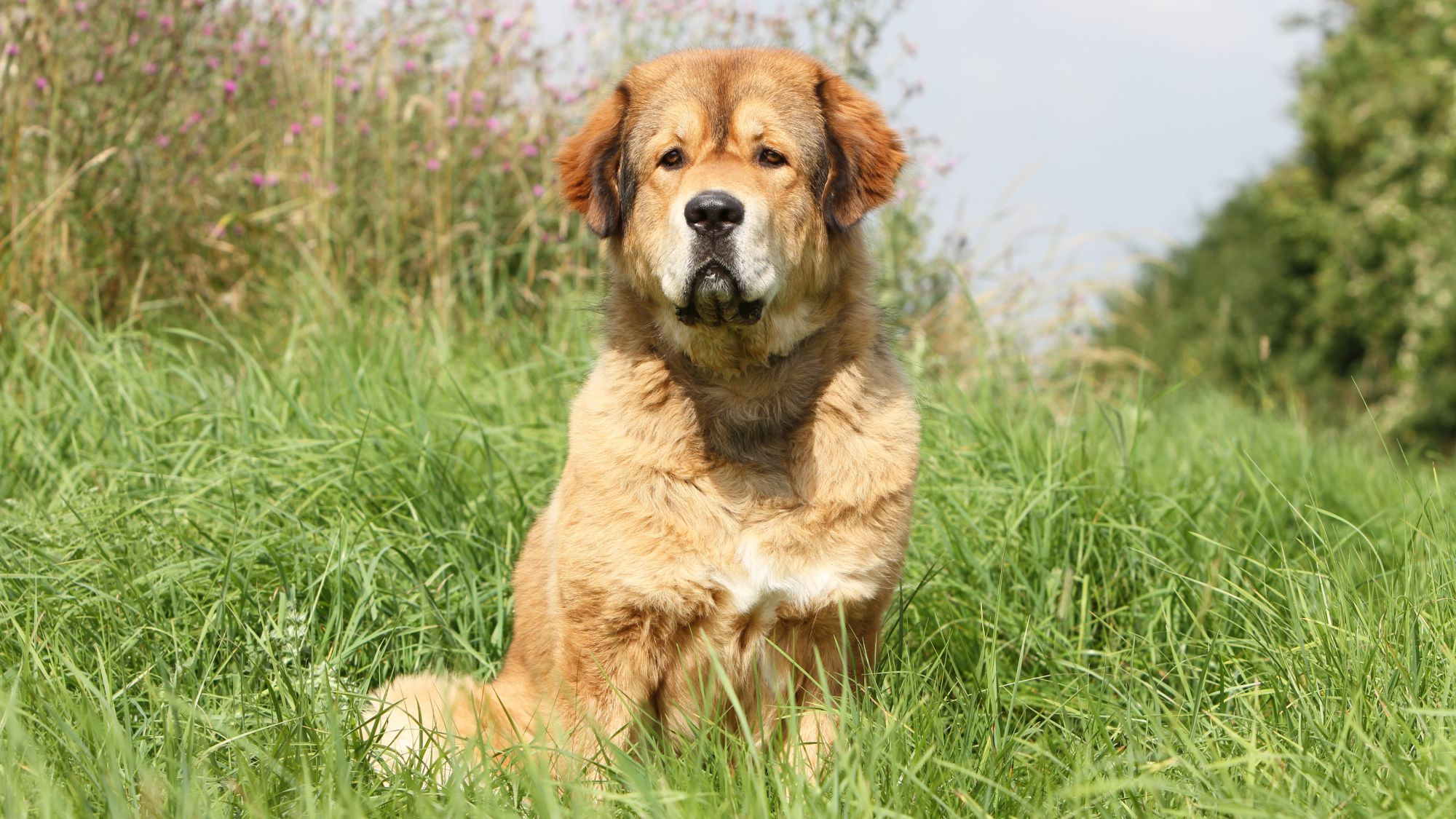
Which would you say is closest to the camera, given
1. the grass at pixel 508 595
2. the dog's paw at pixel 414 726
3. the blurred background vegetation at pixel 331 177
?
the grass at pixel 508 595

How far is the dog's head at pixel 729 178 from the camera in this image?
298 cm

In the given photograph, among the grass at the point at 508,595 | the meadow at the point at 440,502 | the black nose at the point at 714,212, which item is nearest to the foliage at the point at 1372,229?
the meadow at the point at 440,502

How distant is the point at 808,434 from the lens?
3.12m

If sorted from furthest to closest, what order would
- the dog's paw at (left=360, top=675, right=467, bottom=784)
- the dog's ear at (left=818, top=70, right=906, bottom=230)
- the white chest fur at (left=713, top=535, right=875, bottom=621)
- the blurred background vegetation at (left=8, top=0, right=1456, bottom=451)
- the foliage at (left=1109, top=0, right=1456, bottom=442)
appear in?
the foliage at (left=1109, top=0, right=1456, bottom=442) < the blurred background vegetation at (left=8, top=0, right=1456, bottom=451) < the dog's ear at (left=818, top=70, right=906, bottom=230) < the white chest fur at (left=713, top=535, right=875, bottom=621) < the dog's paw at (left=360, top=675, right=467, bottom=784)

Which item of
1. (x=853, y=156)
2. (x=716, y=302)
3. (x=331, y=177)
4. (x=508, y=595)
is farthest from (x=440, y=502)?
(x=331, y=177)

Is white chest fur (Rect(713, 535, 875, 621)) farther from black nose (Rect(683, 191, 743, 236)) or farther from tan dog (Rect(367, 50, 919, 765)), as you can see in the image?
black nose (Rect(683, 191, 743, 236))

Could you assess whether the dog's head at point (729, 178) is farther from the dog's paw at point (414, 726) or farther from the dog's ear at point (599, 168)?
the dog's paw at point (414, 726)

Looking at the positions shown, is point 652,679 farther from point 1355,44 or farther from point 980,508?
point 1355,44

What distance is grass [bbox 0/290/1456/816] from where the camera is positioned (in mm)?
2492

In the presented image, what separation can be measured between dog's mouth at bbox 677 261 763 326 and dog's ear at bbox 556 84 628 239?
0.40m

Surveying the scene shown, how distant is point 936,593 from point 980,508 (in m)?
0.43

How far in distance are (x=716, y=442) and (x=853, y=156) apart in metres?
0.86

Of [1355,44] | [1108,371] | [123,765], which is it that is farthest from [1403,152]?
[123,765]

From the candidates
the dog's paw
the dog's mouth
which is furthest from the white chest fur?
the dog's paw
